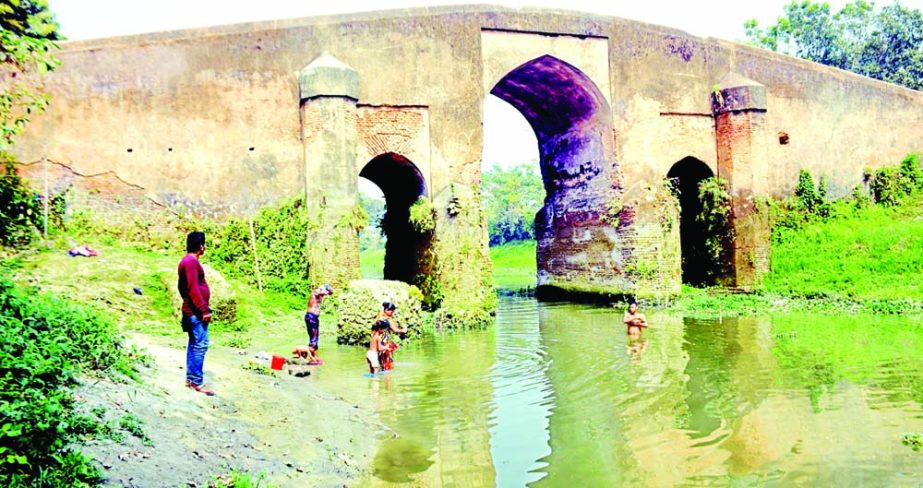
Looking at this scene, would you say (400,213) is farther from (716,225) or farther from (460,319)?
(716,225)

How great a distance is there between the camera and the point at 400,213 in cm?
1761

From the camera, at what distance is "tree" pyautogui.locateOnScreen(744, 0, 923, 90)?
31.4 meters

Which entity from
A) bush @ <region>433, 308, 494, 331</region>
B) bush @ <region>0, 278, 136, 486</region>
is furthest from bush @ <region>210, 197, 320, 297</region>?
bush @ <region>0, 278, 136, 486</region>

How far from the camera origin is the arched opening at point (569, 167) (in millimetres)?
16844

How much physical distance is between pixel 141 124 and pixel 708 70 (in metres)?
13.1

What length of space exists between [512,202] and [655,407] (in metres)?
37.9

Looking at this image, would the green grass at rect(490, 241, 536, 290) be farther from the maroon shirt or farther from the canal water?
the maroon shirt

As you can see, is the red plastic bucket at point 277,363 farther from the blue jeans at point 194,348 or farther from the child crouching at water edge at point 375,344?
the blue jeans at point 194,348

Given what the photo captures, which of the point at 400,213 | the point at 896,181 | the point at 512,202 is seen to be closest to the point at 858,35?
the point at 896,181

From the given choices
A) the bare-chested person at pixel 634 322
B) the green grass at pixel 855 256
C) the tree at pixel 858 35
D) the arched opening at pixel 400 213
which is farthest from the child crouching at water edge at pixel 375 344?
the tree at pixel 858 35

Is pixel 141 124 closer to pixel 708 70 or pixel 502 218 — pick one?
pixel 708 70

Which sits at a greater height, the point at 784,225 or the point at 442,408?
the point at 784,225

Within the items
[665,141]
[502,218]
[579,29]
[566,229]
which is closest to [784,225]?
[665,141]

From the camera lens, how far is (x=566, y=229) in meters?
19.0
